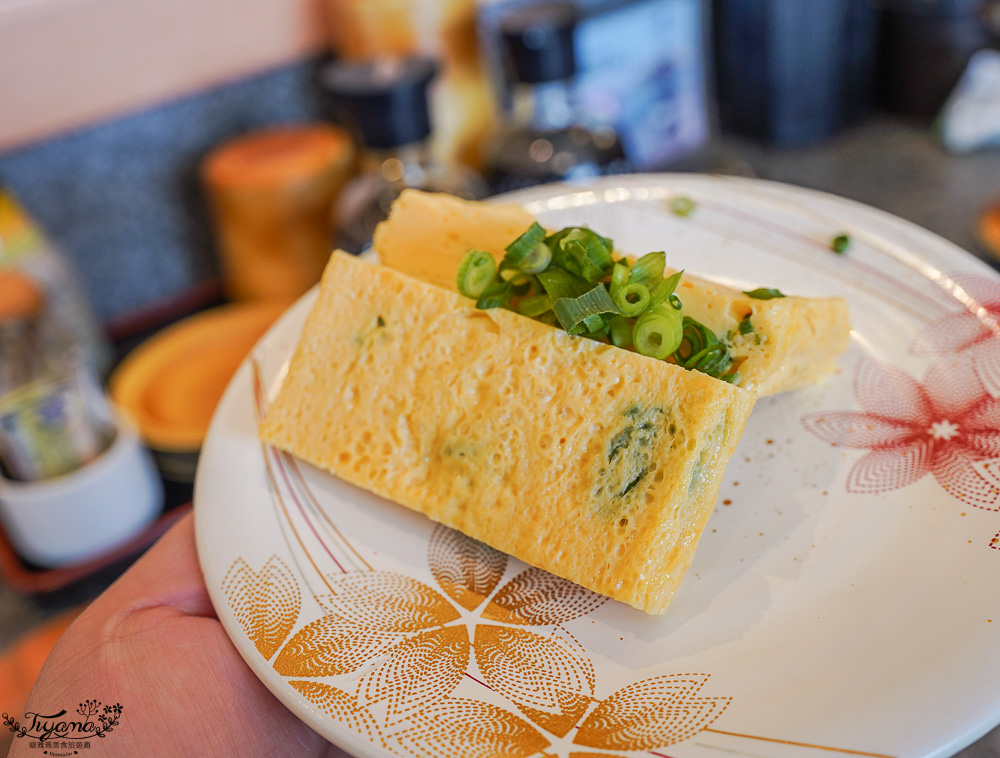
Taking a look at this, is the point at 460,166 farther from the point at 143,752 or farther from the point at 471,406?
the point at 143,752

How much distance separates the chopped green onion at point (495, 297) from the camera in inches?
58.7

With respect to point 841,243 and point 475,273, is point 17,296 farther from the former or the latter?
point 841,243

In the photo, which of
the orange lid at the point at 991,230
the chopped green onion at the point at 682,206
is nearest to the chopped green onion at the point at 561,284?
the chopped green onion at the point at 682,206

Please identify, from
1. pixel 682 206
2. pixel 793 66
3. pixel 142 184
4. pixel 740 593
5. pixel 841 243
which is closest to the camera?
pixel 740 593

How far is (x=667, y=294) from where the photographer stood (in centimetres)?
142

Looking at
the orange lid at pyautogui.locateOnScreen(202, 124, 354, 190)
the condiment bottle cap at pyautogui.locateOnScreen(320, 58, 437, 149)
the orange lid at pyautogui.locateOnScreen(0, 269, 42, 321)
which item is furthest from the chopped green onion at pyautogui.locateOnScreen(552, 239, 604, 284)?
the orange lid at pyautogui.locateOnScreen(0, 269, 42, 321)

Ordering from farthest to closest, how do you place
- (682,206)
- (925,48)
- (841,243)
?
(925,48)
(682,206)
(841,243)

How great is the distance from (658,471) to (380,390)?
1.94 ft

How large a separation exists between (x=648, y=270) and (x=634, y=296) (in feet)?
0.25

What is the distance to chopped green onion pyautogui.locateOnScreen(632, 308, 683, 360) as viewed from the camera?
1.38 m

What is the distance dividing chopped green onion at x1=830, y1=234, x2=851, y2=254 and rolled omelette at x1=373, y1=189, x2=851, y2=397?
0.27 metres

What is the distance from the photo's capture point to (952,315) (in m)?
1.61

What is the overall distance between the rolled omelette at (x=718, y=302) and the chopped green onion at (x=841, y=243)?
0.88 feet

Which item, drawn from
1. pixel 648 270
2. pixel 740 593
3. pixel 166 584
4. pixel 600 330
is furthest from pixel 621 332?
pixel 166 584
